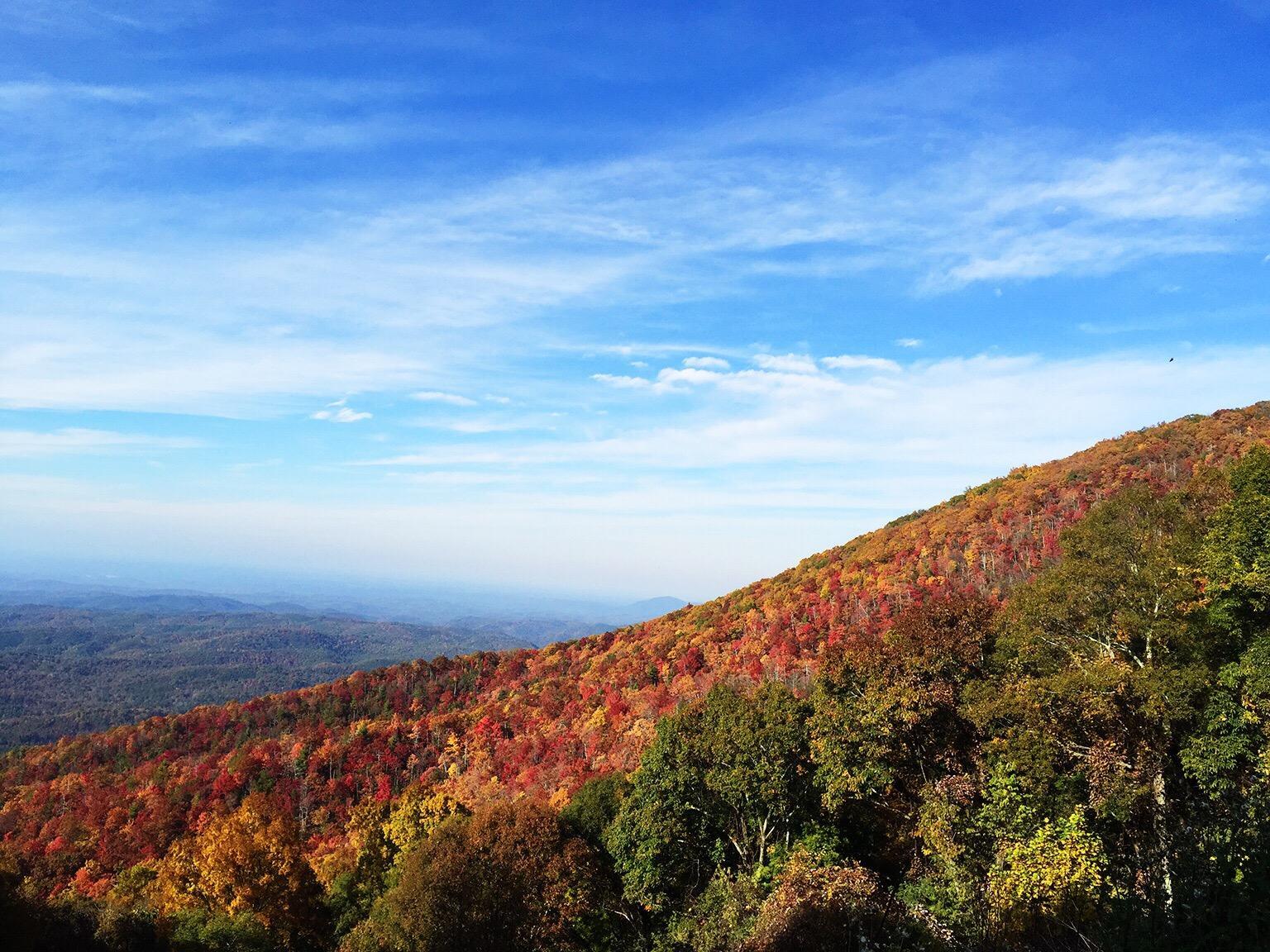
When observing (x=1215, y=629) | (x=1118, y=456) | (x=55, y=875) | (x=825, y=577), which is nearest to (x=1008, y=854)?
(x=1215, y=629)

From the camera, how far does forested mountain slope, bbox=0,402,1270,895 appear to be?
156 feet

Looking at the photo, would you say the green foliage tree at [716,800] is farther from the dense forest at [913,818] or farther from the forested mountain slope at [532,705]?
the forested mountain slope at [532,705]

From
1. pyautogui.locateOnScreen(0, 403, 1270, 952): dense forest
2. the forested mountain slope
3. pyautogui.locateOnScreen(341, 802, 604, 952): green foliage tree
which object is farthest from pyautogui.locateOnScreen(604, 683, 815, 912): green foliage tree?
the forested mountain slope

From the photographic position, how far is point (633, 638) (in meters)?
73.7

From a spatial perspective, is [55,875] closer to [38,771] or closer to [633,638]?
[38,771]

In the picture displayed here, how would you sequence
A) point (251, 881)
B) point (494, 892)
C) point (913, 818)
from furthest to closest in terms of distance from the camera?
point (251, 881), point (494, 892), point (913, 818)

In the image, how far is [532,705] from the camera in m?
65.0

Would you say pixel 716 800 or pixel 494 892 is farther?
pixel 716 800

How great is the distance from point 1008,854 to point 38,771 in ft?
356

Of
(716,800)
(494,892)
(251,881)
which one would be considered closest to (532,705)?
(251,881)

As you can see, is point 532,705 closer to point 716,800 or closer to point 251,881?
point 251,881

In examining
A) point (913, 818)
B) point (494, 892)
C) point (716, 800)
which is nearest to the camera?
point (913, 818)

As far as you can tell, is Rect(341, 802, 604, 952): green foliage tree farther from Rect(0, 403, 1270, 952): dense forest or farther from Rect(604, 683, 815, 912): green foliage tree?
Rect(604, 683, 815, 912): green foliage tree

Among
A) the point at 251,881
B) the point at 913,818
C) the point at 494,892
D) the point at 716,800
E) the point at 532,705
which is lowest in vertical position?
the point at 532,705
